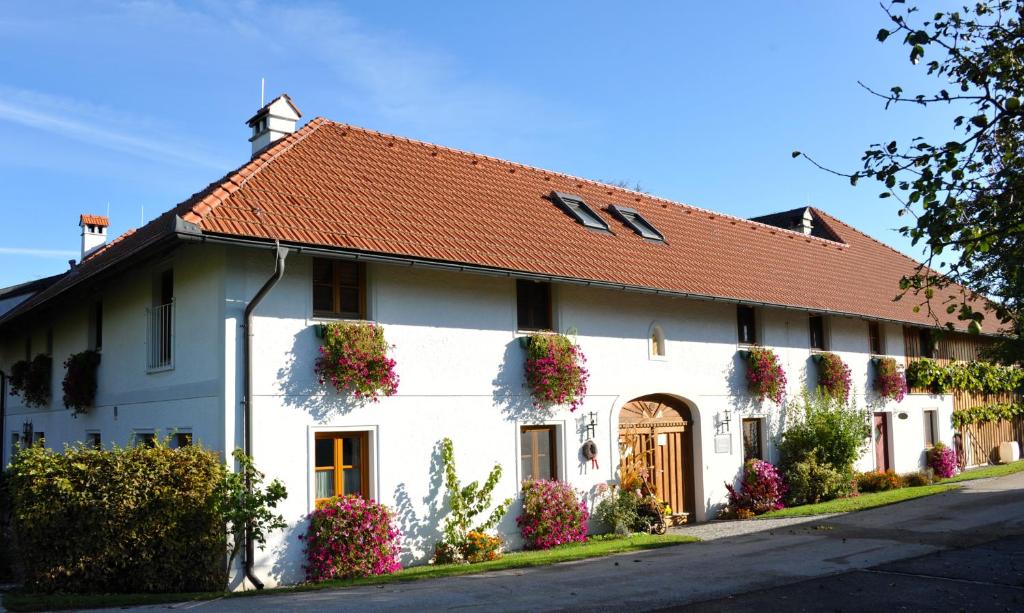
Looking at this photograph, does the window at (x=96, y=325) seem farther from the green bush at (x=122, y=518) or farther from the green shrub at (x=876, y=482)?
the green shrub at (x=876, y=482)

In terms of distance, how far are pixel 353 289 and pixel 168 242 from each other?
277 centimetres

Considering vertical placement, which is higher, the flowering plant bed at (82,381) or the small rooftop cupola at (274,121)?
the small rooftop cupola at (274,121)

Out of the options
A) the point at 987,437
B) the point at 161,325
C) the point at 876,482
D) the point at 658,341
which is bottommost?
the point at 876,482

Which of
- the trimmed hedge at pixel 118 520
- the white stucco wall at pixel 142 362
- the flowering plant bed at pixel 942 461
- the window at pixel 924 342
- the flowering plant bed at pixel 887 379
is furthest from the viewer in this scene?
the window at pixel 924 342

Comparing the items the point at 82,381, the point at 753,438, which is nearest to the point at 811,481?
the point at 753,438

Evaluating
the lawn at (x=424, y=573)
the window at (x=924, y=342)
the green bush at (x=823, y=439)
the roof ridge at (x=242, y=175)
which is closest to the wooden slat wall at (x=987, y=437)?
the window at (x=924, y=342)

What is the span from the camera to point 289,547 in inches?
469

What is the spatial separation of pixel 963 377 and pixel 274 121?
21.6 m

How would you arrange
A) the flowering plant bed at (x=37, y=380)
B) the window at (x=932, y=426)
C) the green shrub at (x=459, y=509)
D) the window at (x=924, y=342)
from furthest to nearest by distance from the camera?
the window at (x=924, y=342) → the window at (x=932, y=426) → the flowering plant bed at (x=37, y=380) → the green shrub at (x=459, y=509)

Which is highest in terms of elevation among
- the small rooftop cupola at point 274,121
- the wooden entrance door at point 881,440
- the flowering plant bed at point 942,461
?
the small rooftop cupola at point 274,121

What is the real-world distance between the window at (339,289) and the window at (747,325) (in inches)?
369

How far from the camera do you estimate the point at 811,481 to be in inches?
770

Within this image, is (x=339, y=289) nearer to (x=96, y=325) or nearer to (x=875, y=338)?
(x=96, y=325)

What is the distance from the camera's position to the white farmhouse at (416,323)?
40.1ft
